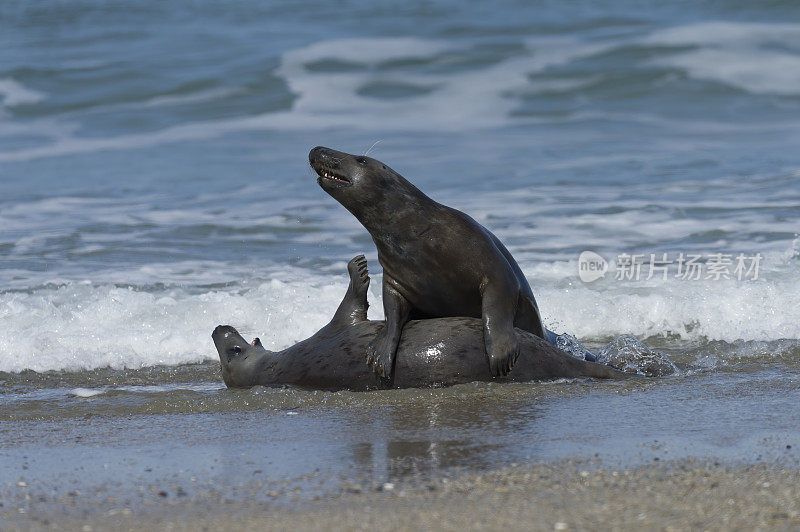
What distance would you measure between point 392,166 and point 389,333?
10138mm

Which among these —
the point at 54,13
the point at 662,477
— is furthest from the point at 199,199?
the point at 54,13

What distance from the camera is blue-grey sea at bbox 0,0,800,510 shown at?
6535mm

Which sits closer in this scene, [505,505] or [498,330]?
[505,505]

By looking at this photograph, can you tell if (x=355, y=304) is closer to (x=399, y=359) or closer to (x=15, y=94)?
(x=399, y=359)

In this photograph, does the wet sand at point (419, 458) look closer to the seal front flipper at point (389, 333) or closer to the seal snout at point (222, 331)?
the seal front flipper at point (389, 333)

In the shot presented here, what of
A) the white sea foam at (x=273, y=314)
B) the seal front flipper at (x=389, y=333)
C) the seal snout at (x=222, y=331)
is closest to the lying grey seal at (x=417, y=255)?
the seal front flipper at (x=389, y=333)

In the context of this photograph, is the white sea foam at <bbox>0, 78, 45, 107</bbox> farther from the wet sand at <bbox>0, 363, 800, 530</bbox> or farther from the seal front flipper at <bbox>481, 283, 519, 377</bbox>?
the seal front flipper at <bbox>481, 283, 519, 377</bbox>

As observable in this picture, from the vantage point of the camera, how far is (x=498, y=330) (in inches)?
216

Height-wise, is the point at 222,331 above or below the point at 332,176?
below

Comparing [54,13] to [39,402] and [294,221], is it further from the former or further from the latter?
[39,402]

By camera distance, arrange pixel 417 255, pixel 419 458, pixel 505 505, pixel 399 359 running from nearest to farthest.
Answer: pixel 505 505
pixel 419 458
pixel 399 359
pixel 417 255

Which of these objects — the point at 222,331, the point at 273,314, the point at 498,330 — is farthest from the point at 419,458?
the point at 273,314

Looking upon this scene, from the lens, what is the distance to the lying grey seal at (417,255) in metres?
5.65

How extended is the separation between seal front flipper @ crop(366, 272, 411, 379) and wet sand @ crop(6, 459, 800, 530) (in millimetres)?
1901
